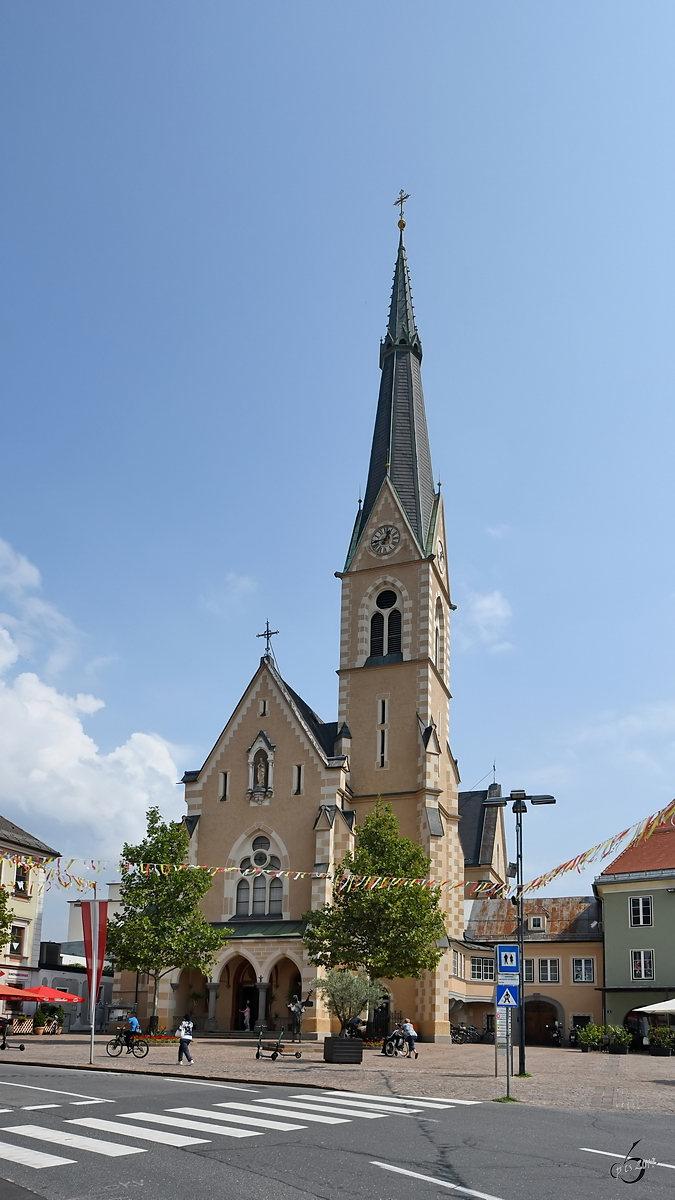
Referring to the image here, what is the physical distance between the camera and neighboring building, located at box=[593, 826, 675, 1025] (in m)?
53.9

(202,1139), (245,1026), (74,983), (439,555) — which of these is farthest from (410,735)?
(202,1139)

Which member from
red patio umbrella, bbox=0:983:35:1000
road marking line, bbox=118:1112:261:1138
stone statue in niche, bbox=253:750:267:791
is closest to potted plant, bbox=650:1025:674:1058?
stone statue in niche, bbox=253:750:267:791

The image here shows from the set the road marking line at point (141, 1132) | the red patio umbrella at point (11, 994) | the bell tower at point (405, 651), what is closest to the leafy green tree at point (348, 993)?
the red patio umbrella at point (11, 994)

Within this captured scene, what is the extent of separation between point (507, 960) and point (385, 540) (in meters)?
35.1

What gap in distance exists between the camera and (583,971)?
192ft

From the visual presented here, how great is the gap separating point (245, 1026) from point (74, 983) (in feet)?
51.7

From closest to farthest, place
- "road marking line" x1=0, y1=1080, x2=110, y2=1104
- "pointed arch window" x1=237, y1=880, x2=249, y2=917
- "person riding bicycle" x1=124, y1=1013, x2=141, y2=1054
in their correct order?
"road marking line" x1=0, y1=1080, x2=110, y2=1104, "person riding bicycle" x1=124, y1=1013, x2=141, y2=1054, "pointed arch window" x1=237, y1=880, x2=249, y2=917

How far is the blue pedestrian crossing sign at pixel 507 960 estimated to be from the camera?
24844 millimetres

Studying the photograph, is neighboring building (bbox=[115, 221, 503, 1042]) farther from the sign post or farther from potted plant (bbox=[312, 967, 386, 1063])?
the sign post

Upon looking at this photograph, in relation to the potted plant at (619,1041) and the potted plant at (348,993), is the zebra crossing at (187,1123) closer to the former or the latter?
the potted plant at (348,993)

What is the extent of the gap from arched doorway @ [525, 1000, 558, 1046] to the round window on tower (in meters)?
23.7

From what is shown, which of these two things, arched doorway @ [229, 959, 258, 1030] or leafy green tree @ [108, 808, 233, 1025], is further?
arched doorway @ [229, 959, 258, 1030]

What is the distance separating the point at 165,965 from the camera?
1708 inches

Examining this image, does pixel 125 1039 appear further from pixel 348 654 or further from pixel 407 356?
pixel 407 356
